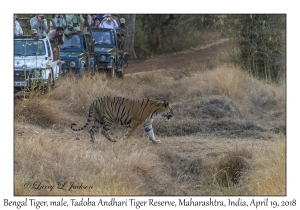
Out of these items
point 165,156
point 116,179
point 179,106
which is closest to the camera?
point 116,179

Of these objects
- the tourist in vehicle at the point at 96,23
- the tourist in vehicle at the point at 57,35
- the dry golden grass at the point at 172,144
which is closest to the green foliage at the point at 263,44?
the dry golden grass at the point at 172,144

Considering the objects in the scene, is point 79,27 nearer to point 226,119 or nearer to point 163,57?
point 226,119

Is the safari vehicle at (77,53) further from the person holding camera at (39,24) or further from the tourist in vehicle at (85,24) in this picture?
the person holding camera at (39,24)

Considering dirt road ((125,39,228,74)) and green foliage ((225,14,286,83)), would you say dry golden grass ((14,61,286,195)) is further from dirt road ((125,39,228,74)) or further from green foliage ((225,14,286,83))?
dirt road ((125,39,228,74))

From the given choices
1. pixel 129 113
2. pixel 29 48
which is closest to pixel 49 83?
pixel 29 48

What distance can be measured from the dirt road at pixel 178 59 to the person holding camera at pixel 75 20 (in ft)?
12.3

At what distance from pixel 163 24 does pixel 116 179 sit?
2086 cm

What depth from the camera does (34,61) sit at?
1422cm

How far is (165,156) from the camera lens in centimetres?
1027

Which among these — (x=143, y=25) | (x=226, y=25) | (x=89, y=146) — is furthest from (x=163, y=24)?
(x=89, y=146)

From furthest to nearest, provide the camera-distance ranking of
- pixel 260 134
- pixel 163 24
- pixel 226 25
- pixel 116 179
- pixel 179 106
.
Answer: pixel 163 24 → pixel 226 25 → pixel 179 106 → pixel 260 134 → pixel 116 179

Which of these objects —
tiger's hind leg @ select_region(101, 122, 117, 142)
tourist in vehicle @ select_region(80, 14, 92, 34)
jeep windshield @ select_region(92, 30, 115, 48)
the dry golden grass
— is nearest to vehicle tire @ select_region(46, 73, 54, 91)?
the dry golden grass

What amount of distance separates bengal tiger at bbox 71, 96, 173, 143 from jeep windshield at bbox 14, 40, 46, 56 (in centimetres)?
380

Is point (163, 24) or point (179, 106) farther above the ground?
point (163, 24)
